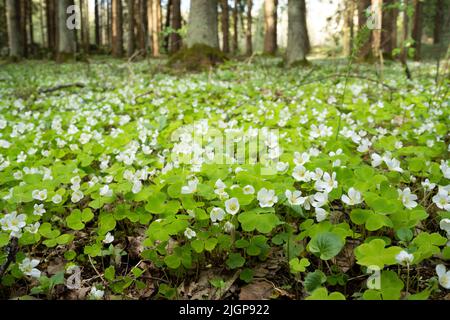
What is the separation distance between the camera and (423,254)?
1.62 meters

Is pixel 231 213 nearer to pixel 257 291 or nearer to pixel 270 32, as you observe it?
pixel 257 291

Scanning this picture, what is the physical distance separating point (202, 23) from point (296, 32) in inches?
116

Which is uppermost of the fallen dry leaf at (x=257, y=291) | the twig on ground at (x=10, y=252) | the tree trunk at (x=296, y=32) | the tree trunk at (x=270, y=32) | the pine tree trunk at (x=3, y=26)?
the pine tree trunk at (x=3, y=26)

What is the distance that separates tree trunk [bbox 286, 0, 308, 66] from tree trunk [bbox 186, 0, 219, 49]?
2.39 metres

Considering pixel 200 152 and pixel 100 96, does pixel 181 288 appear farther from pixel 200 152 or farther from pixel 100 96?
pixel 100 96

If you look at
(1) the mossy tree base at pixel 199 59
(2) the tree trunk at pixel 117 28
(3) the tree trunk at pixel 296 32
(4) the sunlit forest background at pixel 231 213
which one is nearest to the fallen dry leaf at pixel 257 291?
(4) the sunlit forest background at pixel 231 213

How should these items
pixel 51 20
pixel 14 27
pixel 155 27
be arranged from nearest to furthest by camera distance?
pixel 14 27 < pixel 155 27 < pixel 51 20

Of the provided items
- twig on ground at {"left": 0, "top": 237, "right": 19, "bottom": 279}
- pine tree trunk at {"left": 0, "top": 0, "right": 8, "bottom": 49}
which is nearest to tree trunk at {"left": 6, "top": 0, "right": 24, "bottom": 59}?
pine tree trunk at {"left": 0, "top": 0, "right": 8, "bottom": 49}

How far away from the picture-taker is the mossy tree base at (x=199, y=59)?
34.0 ft

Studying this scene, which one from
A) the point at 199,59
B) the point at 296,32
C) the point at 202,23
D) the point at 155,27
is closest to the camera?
the point at 202,23

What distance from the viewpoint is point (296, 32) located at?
11.0 m

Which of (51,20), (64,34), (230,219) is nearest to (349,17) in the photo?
(64,34)

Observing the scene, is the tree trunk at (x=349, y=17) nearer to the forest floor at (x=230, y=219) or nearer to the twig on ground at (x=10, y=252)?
the forest floor at (x=230, y=219)

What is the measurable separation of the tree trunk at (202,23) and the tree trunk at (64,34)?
17.2ft
